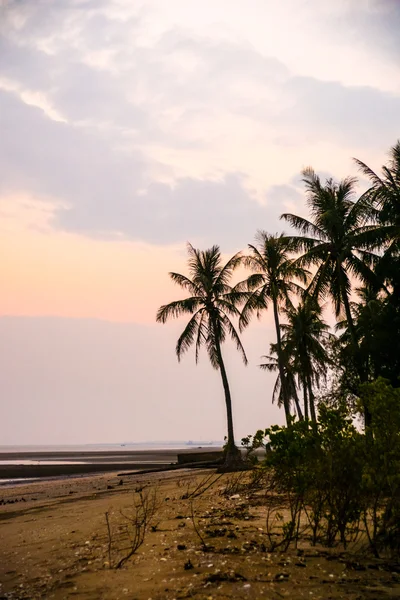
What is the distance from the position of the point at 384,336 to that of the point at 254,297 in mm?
8400

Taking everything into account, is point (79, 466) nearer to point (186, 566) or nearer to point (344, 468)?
point (344, 468)

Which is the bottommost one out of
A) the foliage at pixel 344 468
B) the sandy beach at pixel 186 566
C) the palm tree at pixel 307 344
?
the sandy beach at pixel 186 566

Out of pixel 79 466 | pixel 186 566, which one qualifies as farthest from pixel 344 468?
pixel 79 466

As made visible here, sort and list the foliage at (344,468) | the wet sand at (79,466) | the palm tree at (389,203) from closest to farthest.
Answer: the foliage at (344,468), the palm tree at (389,203), the wet sand at (79,466)

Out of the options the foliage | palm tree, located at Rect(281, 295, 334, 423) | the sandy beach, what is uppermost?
palm tree, located at Rect(281, 295, 334, 423)

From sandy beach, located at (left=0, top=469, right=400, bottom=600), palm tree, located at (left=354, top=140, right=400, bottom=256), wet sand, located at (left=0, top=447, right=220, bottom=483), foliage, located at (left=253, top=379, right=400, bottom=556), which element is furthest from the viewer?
wet sand, located at (left=0, top=447, right=220, bottom=483)

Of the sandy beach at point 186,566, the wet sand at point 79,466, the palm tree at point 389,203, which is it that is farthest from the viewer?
the wet sand at point 79,466

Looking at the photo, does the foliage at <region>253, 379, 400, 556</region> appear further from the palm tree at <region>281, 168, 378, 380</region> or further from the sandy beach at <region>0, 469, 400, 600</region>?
the palm tree at <region>281, 168, 378, 380</region>

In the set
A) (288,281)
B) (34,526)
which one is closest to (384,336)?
(288,281)

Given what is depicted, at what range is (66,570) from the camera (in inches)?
297

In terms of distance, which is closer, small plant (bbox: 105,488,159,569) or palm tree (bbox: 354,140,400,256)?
small plant (bbox: 105,488,159,569)

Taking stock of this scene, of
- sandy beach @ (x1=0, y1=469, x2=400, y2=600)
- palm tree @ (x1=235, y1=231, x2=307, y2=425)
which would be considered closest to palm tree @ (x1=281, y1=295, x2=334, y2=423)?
palm tree @ (x1=235, y1=231, x2=307, y2=425)

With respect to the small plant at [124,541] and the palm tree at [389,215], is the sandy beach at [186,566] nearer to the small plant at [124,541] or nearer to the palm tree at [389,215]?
the small plant at [124,541]

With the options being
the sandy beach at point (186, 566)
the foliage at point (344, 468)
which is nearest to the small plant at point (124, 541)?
the sandy beach at point (186, 566)
